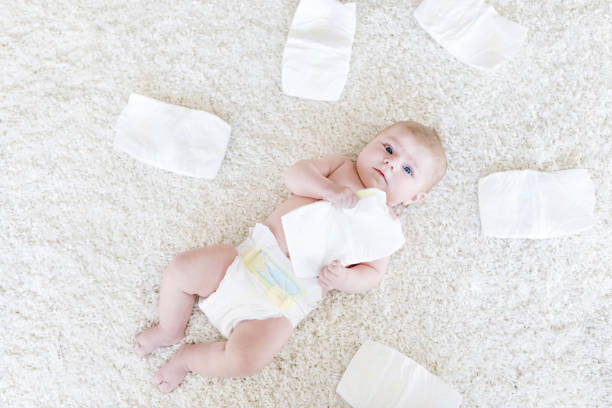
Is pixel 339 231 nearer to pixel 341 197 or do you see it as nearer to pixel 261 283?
pixel 341 197

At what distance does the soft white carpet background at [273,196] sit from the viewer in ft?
3.33

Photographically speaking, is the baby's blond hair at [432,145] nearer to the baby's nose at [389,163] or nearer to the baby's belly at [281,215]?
the baby's nose at [389,163]

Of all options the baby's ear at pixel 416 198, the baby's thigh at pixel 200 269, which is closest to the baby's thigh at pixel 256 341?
the baby's thigh at pixel 200 269

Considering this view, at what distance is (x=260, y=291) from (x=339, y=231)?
0.20 meters

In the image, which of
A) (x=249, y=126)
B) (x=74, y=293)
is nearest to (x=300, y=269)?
(x=249, y=126)

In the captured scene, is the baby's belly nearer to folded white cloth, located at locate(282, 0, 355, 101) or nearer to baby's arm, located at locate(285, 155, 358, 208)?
baby's arm, located at locate(285, 155, 358, 208)

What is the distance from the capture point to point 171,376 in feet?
3.20

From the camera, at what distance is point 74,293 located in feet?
3.36

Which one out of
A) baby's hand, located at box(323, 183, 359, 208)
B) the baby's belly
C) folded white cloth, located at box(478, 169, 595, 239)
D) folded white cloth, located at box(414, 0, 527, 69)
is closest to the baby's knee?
the baby's belly

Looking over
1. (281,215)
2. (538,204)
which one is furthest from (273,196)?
(538,204)

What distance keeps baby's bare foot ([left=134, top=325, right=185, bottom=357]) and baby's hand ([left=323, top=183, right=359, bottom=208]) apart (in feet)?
1.47

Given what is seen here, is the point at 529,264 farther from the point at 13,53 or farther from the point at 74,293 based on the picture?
the point at 13,53

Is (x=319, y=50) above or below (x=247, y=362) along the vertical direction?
above

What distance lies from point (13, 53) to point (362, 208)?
904 millimetres
